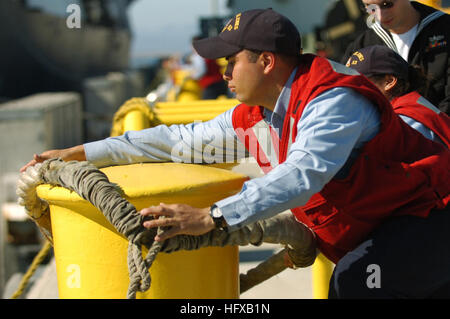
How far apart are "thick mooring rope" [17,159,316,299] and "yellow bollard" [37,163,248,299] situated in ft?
0.25

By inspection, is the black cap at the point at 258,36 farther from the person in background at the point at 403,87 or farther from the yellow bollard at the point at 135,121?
the yellow bollard at the point at 135,121

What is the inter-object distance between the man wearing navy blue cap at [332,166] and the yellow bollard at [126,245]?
0.25 meters

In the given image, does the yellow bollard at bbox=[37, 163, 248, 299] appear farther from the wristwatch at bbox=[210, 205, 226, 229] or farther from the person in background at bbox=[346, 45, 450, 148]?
the person in background at bbox=[346, 45, 450, 148]

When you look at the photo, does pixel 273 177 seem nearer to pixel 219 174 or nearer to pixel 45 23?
pixel 219 174

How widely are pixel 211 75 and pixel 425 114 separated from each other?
709cm

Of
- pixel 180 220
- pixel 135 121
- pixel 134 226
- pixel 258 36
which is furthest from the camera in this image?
pixel 135 121

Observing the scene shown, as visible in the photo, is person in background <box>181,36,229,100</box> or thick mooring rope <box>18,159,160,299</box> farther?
person in background <box>181,36,229,100</box>

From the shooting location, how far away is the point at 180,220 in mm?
1876

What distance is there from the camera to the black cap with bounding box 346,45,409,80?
2.62m

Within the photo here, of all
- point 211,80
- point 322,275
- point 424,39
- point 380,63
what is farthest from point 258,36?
point 211,80

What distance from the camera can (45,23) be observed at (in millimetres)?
22219

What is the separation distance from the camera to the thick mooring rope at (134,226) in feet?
6.54

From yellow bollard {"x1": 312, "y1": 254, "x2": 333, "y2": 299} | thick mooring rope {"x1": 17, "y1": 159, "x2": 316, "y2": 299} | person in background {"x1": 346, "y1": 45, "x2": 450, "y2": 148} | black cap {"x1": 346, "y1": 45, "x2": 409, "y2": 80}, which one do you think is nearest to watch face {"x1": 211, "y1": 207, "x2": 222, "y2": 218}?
thick mooring rope {"x1": 17, "y1": 159, "x2": 316, "y2": 299}

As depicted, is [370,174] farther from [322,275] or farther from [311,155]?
[322,275]
